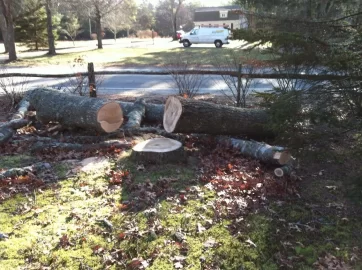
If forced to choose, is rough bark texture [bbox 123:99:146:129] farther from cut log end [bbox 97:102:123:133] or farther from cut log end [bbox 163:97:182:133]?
cut log end [bbox 163:97:182:133]

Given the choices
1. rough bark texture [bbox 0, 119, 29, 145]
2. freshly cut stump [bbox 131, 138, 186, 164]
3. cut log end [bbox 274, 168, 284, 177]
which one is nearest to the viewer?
cut log end [bbox 274, 168, 284, 177]

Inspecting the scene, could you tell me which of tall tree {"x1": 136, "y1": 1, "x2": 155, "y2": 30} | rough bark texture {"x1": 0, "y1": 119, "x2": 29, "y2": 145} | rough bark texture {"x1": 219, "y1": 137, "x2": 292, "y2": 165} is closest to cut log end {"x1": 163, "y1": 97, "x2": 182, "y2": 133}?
rough bark texture {"x1": 219, "y1": 137, "x2": 292, "y2": 165}

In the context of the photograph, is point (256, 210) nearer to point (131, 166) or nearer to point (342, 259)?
A: point (342, 259)

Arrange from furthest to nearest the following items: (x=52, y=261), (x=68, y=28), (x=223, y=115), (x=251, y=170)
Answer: (x=68, y=28), (x=223, y=115), (x=251, y=170), (x=52, y=261)

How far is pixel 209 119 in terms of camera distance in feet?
21.0

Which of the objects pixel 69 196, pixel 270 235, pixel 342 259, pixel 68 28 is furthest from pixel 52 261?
pixel 68 28

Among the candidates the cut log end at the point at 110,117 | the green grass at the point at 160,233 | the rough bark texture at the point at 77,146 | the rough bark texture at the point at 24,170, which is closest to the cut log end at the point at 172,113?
the rough bark texture at the point at 77,146

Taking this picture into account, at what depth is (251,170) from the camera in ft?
18.4

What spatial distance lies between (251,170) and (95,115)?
3169mm

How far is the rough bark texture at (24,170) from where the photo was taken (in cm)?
526

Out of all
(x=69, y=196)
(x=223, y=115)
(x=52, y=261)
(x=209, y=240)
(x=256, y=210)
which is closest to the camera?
(x=52, y=261)

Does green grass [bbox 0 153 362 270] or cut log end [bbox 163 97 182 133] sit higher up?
cut log end [bbox 163 97 182 133]

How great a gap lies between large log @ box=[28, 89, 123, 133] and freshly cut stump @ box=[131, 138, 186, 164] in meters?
1.38

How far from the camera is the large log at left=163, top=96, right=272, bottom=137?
6.23m
